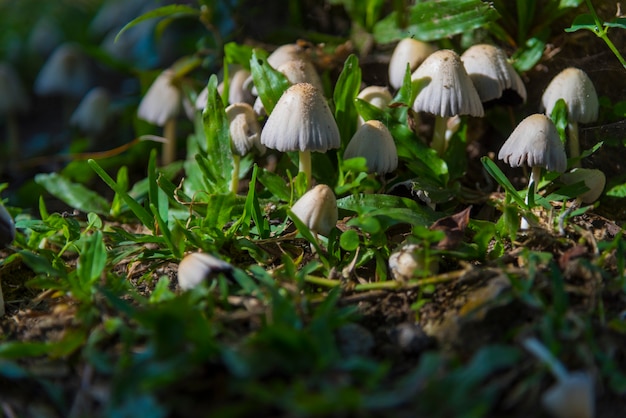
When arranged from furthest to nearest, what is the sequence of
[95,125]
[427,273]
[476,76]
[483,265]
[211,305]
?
[95,125] → [476,76] → [483,265] → [427,273] → [211,305]

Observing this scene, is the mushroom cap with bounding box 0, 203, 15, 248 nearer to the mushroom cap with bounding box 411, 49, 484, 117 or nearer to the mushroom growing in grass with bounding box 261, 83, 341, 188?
the mushroom growing in grass with bounding box 261, 83, 341, 188

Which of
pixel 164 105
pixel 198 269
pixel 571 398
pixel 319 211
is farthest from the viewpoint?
pixel 164 105

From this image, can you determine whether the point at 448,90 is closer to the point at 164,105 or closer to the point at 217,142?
the point at 217,142

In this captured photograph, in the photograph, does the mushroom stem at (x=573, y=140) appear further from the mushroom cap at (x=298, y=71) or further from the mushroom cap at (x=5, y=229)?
the mushroom cap at (x=5, y=229)

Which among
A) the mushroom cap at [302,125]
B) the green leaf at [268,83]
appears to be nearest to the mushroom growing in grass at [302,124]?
the mushroom cap at [302,125]

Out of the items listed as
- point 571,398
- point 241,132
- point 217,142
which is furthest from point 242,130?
point 571,398

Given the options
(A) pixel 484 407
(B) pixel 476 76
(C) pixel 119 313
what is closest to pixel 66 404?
(C) pixel 119 313

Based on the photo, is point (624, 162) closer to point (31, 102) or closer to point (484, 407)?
point (484, 407)
